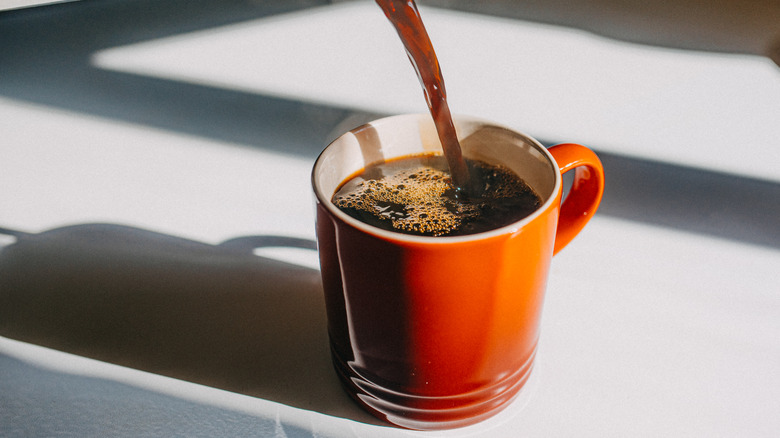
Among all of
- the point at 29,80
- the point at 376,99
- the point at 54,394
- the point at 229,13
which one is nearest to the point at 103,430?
the point at 54,394

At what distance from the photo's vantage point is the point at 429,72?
552mm

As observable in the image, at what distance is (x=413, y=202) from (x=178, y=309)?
26 cm

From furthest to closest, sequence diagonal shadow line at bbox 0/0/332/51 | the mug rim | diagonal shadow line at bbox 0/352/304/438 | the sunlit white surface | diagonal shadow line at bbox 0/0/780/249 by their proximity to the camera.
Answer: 1. diagonal shadow line at bbox 0/0/332/51
2. the sunlit white surface
3. diagonal shadow line at bbox 0/0/780/249
4. diagonal shadow line at bbox 0/352/304/438
5. the mug rim

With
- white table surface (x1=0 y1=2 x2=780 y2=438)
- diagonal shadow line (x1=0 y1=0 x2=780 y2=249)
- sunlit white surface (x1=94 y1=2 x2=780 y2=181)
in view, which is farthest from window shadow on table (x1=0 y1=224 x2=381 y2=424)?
sunlit white surface (x1=94 y1=2 x2=780 y2=181)

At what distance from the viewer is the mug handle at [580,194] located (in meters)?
0.55

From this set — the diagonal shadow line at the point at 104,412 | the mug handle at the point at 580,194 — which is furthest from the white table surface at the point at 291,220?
the mug handle at the point at 580,194

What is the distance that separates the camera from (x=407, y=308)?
46cm

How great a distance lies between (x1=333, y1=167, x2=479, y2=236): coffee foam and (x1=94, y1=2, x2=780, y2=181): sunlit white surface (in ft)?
1.28

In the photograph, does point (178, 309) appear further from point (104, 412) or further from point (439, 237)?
point (439, 237)

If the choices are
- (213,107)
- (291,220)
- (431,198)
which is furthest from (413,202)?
(213,107)

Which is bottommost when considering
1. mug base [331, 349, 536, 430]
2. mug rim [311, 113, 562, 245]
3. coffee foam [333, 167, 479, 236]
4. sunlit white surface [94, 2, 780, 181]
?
mug base [331, 349, 536, 430]

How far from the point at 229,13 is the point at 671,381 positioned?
0.98 meters

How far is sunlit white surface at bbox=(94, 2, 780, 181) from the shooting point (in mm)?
920

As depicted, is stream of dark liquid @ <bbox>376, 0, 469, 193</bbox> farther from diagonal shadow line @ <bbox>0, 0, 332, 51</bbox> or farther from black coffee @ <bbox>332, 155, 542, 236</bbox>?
diagonal shadow line @ <bbox>0, 0, 332, 51</bbox>
